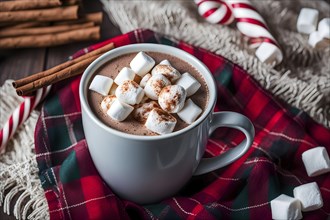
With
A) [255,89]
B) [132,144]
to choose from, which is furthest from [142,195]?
[255,89]

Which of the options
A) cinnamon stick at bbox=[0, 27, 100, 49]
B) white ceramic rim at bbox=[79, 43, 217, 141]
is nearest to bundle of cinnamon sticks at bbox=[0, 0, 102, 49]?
cinnamon stick at bbox=[0, 27, 100, 49]

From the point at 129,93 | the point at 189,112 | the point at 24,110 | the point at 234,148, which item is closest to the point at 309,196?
the point at 234,148

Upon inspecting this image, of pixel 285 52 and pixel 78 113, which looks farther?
pixel 285 52

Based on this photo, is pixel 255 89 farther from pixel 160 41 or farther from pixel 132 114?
pixel 132 114

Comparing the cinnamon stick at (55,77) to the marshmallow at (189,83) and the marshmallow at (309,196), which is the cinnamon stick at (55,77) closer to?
the marshmallow at (189,83)

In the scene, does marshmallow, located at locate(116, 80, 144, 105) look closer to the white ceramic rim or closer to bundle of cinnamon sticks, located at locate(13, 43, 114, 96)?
the white ceramic rim

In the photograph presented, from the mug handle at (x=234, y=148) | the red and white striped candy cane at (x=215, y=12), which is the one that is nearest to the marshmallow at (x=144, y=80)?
the mug handle at (x=234, y=148)

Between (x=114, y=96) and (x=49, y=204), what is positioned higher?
(x=114, y=96)
